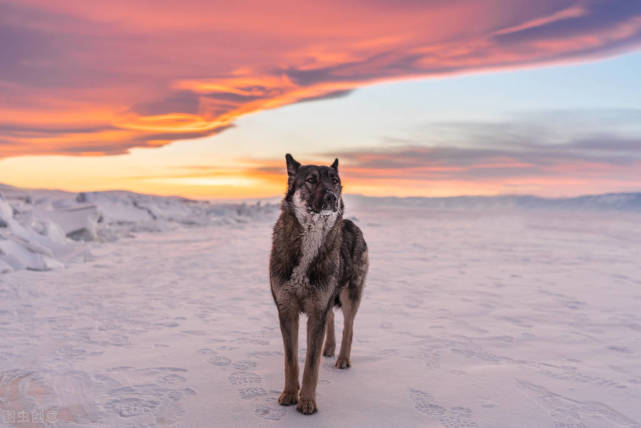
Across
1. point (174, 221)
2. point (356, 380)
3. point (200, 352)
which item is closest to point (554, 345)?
point (356, 380)

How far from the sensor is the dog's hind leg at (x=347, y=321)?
500 cm

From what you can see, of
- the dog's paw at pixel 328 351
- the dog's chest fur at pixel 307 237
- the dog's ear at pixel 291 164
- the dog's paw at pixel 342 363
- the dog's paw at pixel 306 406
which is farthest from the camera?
the dog's paw at pixel 328 351

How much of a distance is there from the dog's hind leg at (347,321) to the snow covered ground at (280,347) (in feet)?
0.45

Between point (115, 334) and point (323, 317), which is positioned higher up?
point (323, 317)

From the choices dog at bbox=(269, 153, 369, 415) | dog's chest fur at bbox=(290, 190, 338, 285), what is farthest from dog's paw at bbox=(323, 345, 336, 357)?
dog's chest fur at bbox=(290, 190, 338, 285)

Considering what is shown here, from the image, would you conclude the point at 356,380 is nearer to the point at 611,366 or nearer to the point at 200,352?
the point at 200,352

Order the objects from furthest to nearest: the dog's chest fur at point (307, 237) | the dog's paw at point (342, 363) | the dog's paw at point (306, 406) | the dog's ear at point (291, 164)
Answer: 1. the dog's paw at point (342, 363)
2. the dog's ear at point (291, 164)
3. the dog's chest fur at point (307, 237)
4. the dog's paw at point (306, 406)

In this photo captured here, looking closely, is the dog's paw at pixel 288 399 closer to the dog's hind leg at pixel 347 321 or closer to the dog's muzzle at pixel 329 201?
the dog's hind leg at pixel 347 321

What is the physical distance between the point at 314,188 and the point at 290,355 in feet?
5.13

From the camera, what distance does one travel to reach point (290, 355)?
4.11 meters

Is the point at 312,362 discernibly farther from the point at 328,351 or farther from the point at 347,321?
the point at 328,351

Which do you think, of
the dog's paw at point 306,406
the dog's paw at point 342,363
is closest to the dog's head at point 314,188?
the dog's paw at point 306,406

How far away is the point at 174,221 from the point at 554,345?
89.0 feet

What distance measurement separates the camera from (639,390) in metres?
4.54
